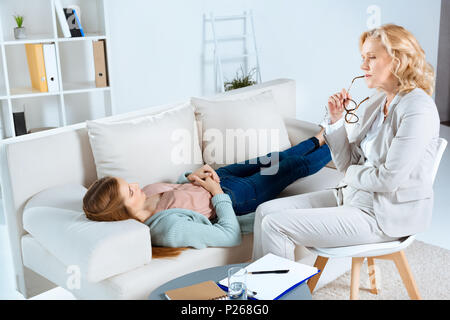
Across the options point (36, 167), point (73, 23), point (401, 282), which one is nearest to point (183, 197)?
point (36, 167)

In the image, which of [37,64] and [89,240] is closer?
[89,240]

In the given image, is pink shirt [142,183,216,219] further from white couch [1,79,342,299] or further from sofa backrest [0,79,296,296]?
sofa backrest [0,79,296,296]

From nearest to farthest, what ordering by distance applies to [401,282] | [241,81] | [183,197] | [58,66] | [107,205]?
1. [107,205]
2. [183,197]
3. [401,282]
4. [58,66]
5. [241,81]

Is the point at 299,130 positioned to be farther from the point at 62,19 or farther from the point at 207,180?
the point at 62,19

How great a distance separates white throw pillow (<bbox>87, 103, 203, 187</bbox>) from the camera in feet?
7.41

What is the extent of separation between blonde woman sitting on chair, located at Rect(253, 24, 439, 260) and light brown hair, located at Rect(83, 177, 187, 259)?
0.37 meters

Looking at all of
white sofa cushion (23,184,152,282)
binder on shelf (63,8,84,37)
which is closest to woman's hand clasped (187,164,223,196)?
white sofa cushion (23,184,152,282)

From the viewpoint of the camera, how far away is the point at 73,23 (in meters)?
3.46

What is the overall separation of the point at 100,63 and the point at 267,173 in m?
1.67

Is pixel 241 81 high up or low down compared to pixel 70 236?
up

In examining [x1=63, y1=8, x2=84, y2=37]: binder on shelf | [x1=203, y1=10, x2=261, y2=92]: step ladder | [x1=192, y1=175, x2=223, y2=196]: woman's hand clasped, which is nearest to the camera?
[x1=192, y1=175, x2=223, y2=196]: woman's hand clasped

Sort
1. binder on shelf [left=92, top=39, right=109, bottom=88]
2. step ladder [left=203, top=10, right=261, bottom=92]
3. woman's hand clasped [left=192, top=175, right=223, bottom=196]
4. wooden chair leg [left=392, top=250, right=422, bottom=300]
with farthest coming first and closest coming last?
step ladder [left=203, top=10, right=261, bottom=92] < binder on shelf [left=92, top=39, right=109, bottom=88] < woman's hand clasped [left=192, top=175, right=223, bottom=196] < wooden chair leg [left=392, top=250, right=422, bottom=300]

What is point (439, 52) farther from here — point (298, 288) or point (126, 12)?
point (298, 288)

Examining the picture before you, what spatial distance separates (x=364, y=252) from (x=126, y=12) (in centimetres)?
279
